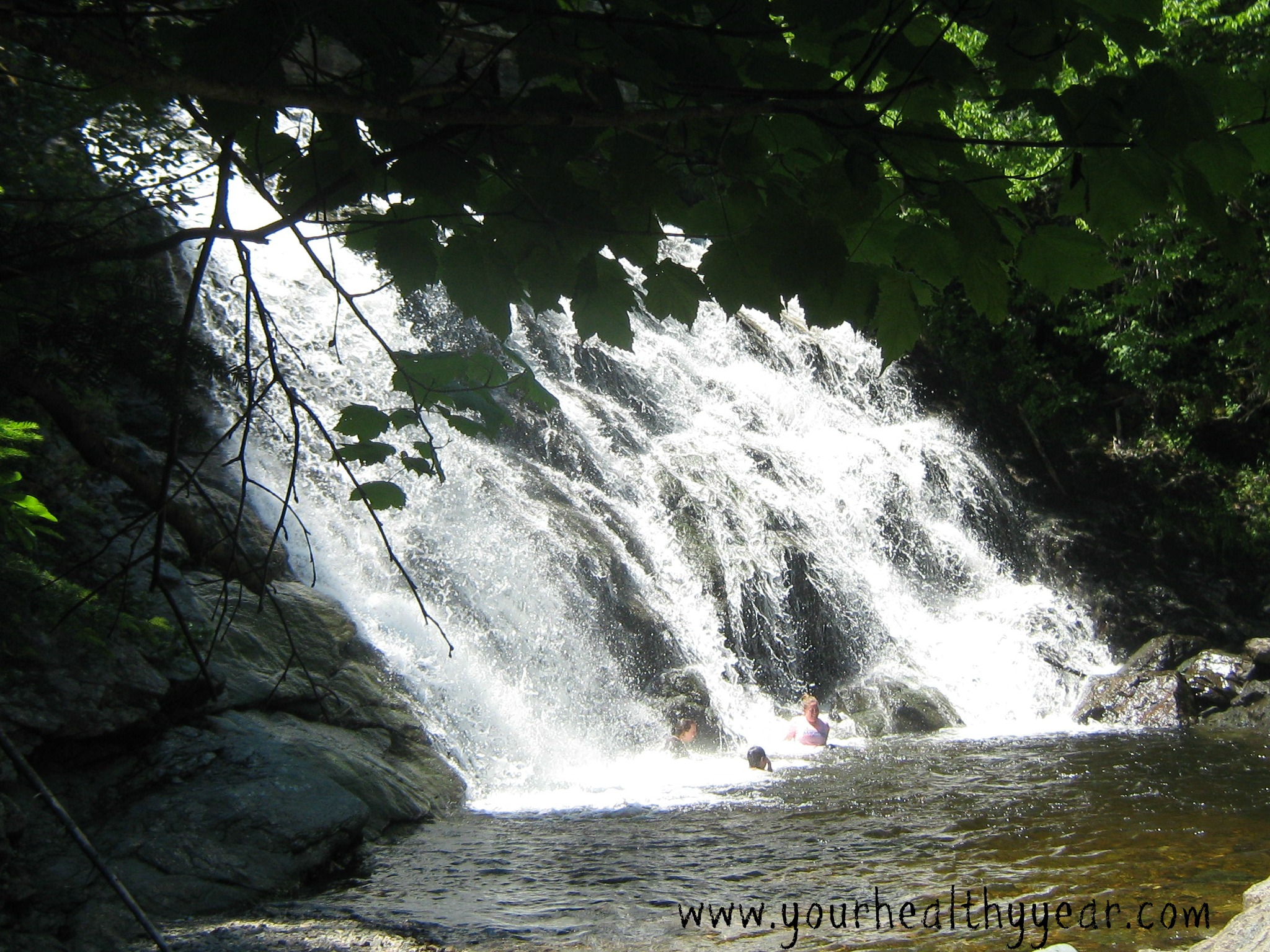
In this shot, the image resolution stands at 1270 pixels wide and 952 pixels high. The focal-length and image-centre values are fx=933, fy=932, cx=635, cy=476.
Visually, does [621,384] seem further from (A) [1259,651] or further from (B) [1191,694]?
(A) [1259,651]

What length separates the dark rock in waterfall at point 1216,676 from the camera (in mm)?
11859

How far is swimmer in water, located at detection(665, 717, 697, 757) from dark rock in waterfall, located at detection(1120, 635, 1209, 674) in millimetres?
6564

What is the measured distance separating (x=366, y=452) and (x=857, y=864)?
443 cm

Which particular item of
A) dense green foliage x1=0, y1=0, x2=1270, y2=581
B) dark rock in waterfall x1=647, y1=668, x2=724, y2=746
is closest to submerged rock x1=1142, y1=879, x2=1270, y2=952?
dense green foliage x1=0, y1=0, x2=1270, y2=581

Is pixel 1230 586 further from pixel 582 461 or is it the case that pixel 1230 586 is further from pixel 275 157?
pixel 275 157

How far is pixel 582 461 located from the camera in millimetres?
13578

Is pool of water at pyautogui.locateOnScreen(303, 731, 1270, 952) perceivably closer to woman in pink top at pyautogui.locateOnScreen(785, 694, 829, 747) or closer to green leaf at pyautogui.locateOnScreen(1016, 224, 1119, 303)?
woman in pink top at pyautogui.locateOnScreen(785, 694, 829, 747)

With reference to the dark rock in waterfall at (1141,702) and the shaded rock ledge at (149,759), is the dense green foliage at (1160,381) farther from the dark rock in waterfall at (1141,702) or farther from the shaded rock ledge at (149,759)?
the shaded rock ledge at (149,759)

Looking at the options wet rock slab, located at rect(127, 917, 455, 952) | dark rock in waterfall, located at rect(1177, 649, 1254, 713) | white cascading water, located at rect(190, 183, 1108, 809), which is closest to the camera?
wet rock slab, located at rect(127, 917, 455, 952)

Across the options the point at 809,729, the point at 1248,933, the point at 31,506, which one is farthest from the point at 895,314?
the point at 809,729

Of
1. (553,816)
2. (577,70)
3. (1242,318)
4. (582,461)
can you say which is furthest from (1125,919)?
(1242,318)

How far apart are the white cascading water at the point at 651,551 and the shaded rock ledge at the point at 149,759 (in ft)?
6.43

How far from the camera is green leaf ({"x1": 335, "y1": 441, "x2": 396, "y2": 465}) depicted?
6.95ft

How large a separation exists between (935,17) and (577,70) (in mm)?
655
